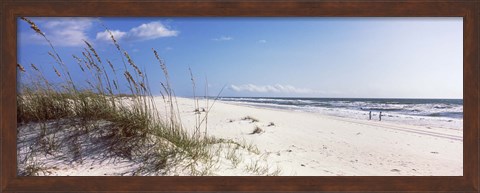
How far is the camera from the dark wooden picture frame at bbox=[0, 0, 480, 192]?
1584 millimetres

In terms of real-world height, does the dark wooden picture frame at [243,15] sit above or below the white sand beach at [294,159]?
above

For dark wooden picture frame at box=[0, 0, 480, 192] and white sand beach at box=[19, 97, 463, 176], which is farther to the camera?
white sand beach at box=[19, 97, 463, 176]

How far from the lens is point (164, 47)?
2.56 metres

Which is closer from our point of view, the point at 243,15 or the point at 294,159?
the point at 243,15

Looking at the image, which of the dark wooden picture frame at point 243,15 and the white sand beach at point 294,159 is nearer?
the dark wooden picture frame at point 243,15

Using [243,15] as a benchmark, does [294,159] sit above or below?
below

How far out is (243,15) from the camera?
5.39 ft

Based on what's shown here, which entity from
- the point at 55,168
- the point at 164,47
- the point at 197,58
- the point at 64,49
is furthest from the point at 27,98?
the point at 197,58

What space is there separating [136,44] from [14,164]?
1268mm

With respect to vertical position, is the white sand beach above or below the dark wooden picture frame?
below

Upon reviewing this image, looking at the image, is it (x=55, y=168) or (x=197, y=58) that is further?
(x=197, y=58)

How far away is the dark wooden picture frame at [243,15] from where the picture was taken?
1584mm
